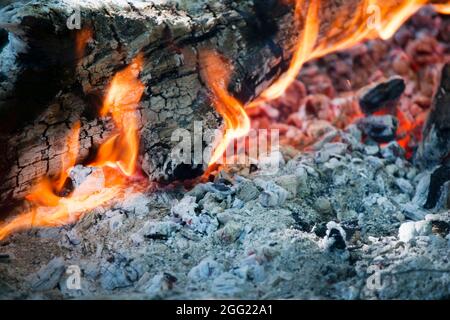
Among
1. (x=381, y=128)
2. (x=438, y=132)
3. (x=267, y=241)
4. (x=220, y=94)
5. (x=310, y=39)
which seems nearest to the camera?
(x=267, y=241)

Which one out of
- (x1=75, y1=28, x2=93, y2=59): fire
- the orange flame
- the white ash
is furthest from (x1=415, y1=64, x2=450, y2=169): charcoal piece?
(x1=75, y1=28, x2=93, y2=59): fire

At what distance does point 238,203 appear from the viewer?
3527mm

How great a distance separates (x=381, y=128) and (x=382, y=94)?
1.59ft

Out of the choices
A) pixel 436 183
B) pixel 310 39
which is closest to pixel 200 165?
pixel 310 39

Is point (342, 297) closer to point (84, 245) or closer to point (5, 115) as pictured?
point (84, 245)

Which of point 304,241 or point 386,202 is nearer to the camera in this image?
point 304,241

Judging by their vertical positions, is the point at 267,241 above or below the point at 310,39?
below

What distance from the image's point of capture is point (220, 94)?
3.89 meters

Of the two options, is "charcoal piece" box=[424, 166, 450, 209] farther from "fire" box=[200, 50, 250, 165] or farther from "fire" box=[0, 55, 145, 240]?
"fire" box=[0, 55, 145, 240]

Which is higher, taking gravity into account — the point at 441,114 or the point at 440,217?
the point at 441,114

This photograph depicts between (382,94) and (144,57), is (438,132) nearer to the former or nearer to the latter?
(382,94)

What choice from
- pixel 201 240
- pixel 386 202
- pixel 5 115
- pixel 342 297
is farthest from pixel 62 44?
pixel 386 202

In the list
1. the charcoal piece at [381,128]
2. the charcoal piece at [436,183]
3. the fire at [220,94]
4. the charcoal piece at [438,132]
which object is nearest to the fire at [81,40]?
the fire at [220,94]
